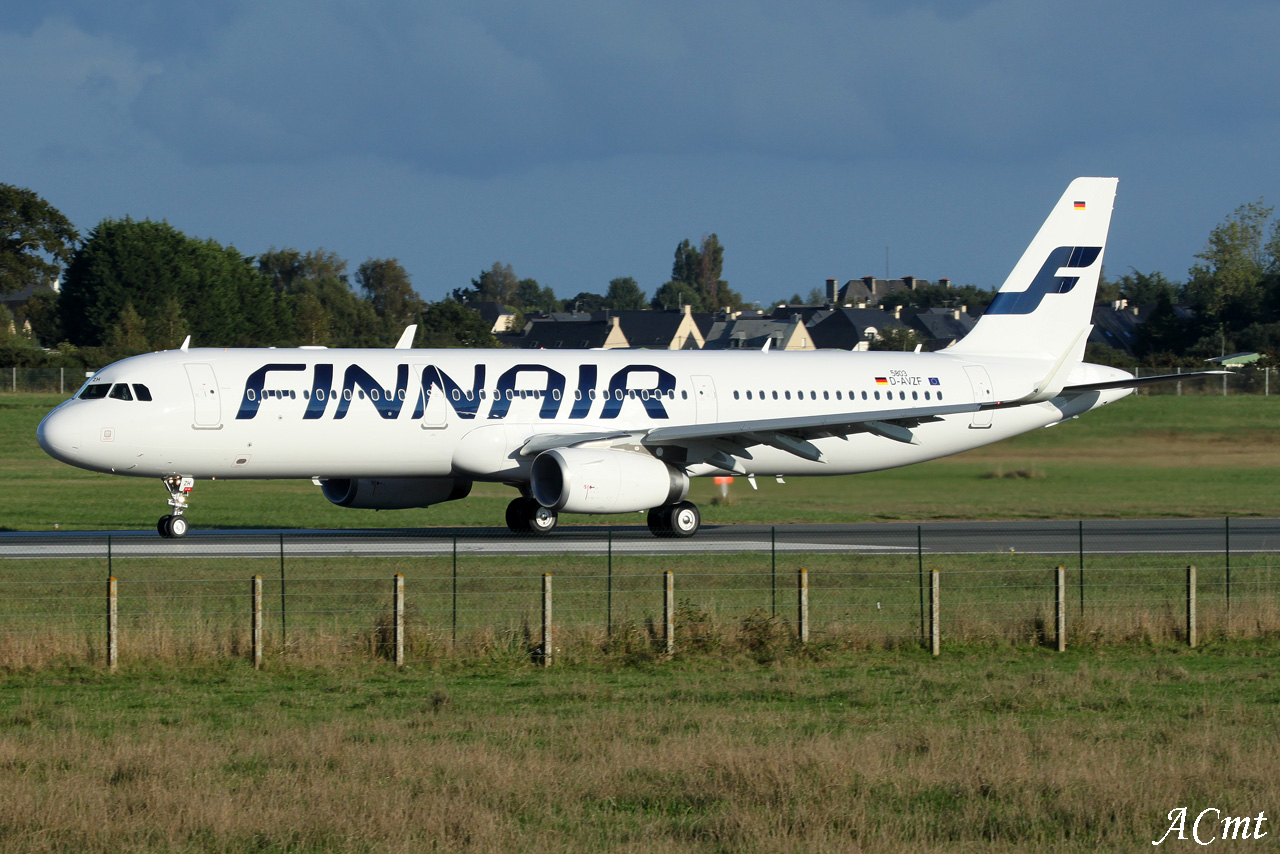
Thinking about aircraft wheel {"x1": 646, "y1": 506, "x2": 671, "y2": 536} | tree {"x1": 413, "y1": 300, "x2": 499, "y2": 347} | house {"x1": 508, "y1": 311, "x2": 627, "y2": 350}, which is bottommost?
aircraft wheel {"x1": 646, "y1": 506, "x2": 671, "y2": 536}

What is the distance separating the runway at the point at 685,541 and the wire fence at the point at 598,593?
0.13 metres

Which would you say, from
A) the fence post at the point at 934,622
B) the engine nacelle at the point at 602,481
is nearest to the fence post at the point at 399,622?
the fence post at the point at 934,622

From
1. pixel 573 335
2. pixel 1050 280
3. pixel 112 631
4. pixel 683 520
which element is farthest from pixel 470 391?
pixel 573 335

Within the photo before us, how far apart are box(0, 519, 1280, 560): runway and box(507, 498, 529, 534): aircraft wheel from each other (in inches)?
20.9

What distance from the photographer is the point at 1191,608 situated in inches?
801

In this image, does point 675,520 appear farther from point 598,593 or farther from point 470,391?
point 598,593

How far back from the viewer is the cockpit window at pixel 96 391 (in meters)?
31.2

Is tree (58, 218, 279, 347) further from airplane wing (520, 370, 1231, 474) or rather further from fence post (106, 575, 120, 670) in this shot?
fence post (106, 575, 120, 670)

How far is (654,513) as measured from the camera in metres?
33.9

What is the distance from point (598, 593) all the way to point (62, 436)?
13.1 metres

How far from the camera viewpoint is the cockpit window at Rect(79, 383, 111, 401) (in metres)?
31.2

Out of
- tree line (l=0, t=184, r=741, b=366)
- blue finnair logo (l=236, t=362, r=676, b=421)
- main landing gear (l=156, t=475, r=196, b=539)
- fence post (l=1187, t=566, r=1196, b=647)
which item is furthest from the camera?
tree line (l=0, t=184, r=741, b=366)

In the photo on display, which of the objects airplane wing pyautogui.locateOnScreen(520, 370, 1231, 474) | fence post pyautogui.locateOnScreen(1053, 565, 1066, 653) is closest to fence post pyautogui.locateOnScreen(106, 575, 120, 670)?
fence post pyautogui.locateOnScreen(1053, 565, 1066, 653)

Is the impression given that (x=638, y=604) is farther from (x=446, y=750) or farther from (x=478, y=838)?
(x=478, y=838)
